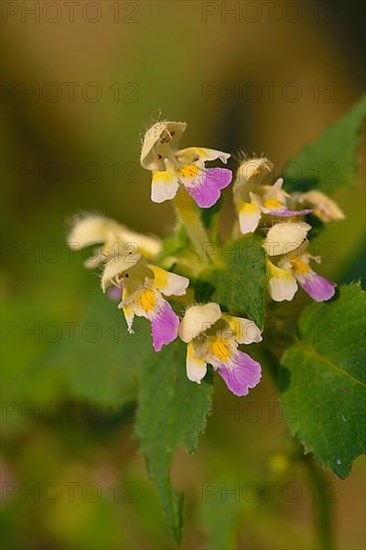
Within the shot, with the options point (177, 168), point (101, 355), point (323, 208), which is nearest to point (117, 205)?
point (101, 355)

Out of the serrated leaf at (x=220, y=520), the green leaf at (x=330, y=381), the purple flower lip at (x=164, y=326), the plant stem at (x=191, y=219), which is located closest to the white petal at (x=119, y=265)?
the purple flower lip at (x=164, y=326)

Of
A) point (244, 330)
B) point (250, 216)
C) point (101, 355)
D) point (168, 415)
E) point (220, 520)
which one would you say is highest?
point (250, 216)

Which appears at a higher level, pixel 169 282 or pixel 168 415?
pixel 169 282

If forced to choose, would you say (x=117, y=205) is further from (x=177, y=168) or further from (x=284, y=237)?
(x=284, y=237)

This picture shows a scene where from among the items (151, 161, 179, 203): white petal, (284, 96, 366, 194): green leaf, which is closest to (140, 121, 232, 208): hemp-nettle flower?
(151, 161, 179, 203): white petal

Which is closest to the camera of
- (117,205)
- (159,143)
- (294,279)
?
(294,279)

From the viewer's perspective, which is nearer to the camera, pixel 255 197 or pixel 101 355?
pixel 255 197

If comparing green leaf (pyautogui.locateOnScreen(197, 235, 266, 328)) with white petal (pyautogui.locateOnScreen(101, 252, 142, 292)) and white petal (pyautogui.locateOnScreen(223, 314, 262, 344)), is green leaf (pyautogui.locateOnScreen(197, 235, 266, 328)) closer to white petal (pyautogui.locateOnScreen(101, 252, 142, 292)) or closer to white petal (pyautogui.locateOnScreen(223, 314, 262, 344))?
white petal (pyautogui.locateOnScreen(223, 314, 262, 344))

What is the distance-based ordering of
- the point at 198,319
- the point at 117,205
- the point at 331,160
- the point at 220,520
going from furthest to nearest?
the point at 117,205 < the point at 220,520 < the point at 331,160 < the point at 198,319
